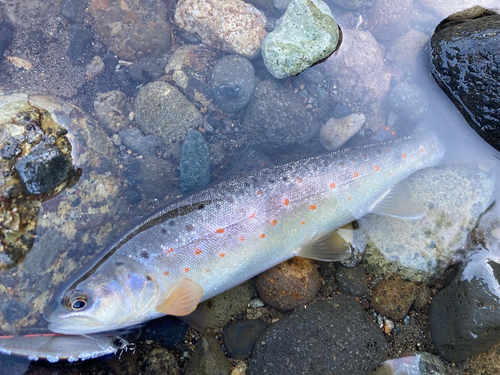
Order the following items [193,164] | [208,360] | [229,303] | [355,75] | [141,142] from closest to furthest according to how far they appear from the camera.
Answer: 1. [208,360]
2. [229,303]
3. [193,164]
4. [141,142]
5. [355,75]

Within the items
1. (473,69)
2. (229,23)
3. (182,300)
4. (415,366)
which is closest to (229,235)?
(182,300)

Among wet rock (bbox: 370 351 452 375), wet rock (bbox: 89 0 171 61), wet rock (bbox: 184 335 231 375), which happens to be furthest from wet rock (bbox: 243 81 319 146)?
wet rock (bbox: 370 351 452 375)

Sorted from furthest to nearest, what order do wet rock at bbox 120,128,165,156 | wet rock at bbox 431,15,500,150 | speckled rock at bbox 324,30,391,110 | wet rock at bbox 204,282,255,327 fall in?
speckled rock at bbox 324,30,391,110 → wet rock at bbox 120,128,165,156 → wet rock at bbox 204,282,255,327 → wet rock at bbox 431,15,500,150

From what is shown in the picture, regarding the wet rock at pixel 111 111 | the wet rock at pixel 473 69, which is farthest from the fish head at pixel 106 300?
the wet rock at pixel 473 69

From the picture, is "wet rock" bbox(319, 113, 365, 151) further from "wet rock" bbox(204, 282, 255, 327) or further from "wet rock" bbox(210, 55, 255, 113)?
"wet rock" bbox(204, 282, 255, 327)

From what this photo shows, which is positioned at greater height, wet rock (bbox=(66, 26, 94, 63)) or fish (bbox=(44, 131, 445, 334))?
wet rock (bbox=(66, 26, 94, 63))

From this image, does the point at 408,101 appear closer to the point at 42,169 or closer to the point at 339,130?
the point at 339,130

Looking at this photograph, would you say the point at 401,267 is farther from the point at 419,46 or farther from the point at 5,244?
the point at 5,244

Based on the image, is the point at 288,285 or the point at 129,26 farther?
the point at 129,26
